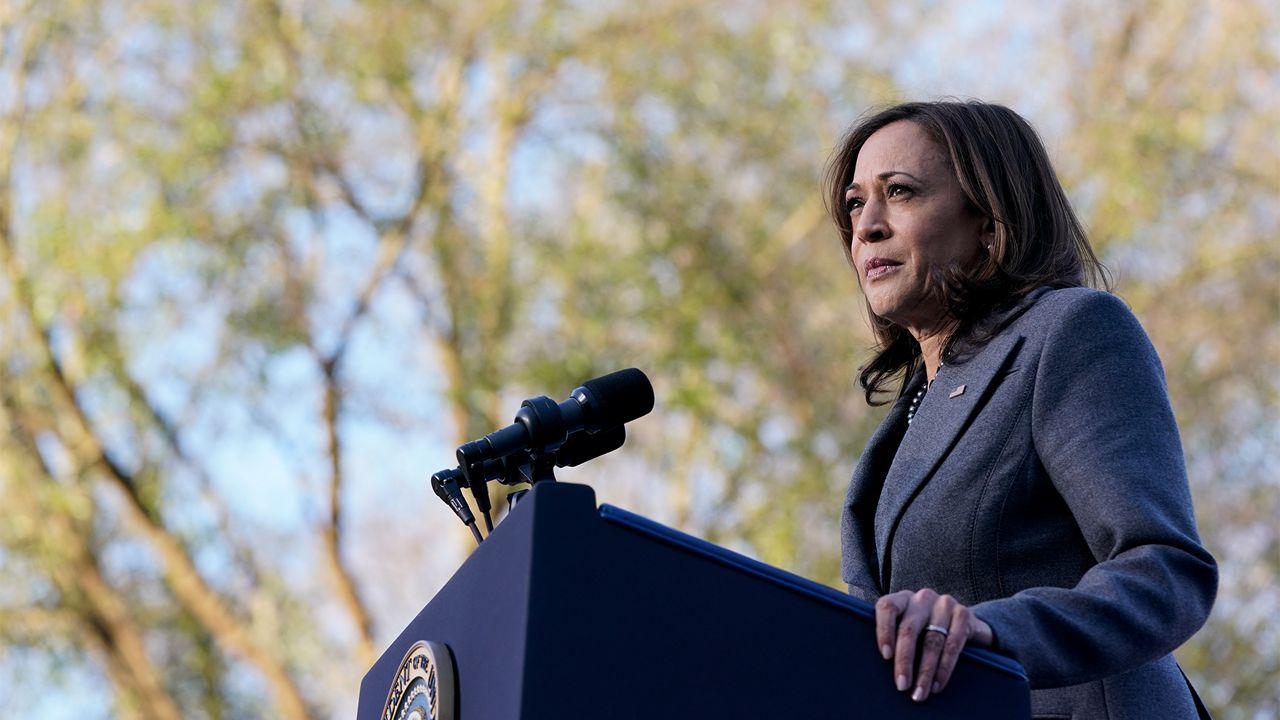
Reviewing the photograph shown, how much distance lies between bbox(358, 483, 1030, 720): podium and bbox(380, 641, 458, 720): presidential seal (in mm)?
71

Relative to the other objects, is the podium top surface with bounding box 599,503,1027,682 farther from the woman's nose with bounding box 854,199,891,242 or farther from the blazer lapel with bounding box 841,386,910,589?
the woman's nose with bounding box 854,199,891,242

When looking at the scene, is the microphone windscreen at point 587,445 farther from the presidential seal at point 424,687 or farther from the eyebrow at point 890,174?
the eyebrow at point 890,174

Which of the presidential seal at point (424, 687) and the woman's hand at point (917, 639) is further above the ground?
the presidential seal at point (424, 687)

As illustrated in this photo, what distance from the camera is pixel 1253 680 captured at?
11.1m

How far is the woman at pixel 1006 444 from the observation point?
6.51 feet

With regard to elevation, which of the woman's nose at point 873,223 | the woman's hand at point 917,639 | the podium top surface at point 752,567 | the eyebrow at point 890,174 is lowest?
the woman's hand at point 917,639

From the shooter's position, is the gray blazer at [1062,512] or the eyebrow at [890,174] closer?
the gray blazer at [1062,512]

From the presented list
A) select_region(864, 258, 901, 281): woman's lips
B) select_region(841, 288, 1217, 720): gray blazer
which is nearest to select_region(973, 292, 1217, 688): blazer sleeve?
select_region(841, 288, 1217, 720): gray blazer

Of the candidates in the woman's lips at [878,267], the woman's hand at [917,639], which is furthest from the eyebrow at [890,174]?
the woman's hand at [917,639]

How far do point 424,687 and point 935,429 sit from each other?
87 centimetres

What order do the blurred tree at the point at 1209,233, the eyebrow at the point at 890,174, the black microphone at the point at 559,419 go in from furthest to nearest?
1. the blurred tree at the point at 1209,233
2. the eyebrow at the point at 890,174
3. the black microphone at the point at 559,419

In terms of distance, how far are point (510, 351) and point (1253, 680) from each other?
5471mm

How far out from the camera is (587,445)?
2.40 meters

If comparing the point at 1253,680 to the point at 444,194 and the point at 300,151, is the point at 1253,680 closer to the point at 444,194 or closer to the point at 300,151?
the point at 444,194
